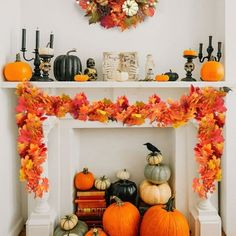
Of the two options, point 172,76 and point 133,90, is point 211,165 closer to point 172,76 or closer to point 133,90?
point 172,76

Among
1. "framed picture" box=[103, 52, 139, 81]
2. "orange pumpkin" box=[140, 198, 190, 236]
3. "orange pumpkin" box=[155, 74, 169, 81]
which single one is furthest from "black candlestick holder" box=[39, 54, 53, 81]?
"orange pumpkin" box=[140, 198, 190, 236]

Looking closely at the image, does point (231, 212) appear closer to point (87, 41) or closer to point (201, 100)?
point (201, 100)

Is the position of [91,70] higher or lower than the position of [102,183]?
higher

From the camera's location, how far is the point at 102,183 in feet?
9.78

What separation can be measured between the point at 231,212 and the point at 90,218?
1.13 metres

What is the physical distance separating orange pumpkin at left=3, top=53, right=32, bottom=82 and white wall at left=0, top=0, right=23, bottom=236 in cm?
6

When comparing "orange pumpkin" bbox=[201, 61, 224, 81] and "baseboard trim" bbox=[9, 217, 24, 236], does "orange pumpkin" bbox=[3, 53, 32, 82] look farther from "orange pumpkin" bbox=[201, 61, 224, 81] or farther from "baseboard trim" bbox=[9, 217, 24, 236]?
"orange pumpkin" bbox=[201, 61, 224, 81]

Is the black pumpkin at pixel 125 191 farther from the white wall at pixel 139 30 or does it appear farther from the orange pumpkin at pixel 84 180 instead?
the white wall at pixel 139 30

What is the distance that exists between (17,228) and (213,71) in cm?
194

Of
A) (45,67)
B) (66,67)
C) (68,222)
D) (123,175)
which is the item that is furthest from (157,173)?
(45,67)

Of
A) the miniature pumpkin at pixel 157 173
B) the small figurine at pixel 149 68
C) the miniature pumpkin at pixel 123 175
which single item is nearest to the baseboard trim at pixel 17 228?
the miniature pumpkin at pixel 123 175

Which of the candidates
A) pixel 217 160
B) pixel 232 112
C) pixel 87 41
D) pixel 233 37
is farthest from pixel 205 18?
pixel 217 160

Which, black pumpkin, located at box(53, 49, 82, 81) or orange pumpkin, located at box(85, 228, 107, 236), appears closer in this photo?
orange pumpkin, located at box(85, 228, 107, 236)

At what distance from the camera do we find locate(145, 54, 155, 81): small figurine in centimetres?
278
